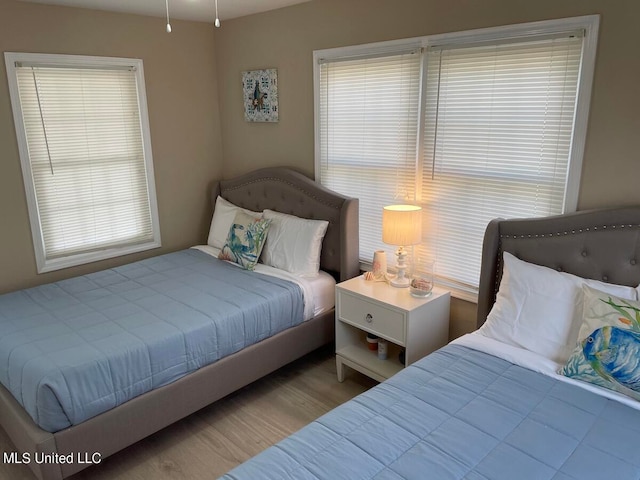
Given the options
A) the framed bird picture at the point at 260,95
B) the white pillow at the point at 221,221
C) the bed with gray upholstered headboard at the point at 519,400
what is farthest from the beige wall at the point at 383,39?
the white pillow at the point at 221,221

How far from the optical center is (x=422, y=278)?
2.73m

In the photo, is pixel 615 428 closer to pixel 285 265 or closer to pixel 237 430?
pixel 237 430

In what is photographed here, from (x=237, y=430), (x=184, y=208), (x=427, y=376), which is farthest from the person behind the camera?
(x=184, y=208)

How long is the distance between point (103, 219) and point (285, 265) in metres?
1.49

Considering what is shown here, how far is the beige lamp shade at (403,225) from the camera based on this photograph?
2723 millimetres

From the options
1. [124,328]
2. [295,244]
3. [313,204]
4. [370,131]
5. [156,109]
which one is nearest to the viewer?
[124,328]

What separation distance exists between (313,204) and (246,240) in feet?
1.77

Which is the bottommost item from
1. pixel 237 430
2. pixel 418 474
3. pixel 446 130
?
pixel 237 430

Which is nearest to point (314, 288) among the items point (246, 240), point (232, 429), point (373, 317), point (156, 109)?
point (373, 317)

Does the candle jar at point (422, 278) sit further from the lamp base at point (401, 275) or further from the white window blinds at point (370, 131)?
the white window blinds at point (370, 131)

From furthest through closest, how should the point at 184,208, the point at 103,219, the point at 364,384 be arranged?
the point at 184,208 → the point at 103,219 → the point at 364,384

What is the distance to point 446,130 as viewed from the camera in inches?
106

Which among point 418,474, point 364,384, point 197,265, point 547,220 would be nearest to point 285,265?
point 197,265

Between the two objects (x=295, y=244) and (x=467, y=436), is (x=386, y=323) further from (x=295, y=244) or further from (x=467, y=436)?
(x=467, y=436)
